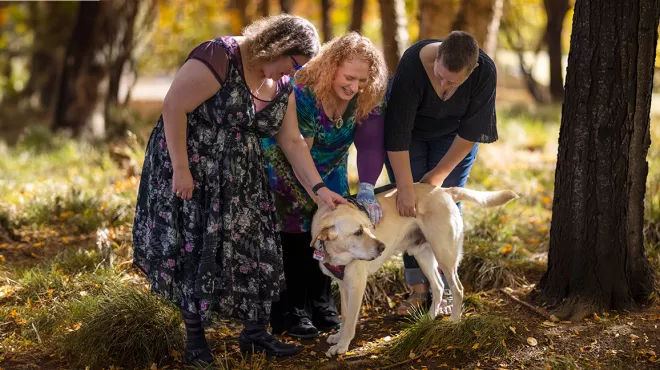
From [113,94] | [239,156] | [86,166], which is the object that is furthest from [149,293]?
[113,94]

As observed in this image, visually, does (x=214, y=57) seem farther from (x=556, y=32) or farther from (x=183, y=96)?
(x=556, y=32)

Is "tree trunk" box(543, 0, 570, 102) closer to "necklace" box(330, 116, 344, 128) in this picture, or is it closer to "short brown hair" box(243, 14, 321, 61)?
"necklace" box(330, 116, 344, 128)

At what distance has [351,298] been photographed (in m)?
4.24

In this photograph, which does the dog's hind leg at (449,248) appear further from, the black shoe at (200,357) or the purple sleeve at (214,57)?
the purple sleeve at (214,57)

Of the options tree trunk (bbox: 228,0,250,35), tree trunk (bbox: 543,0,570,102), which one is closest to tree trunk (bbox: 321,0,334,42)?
tree trunk (bbox: 228,0,250,35)

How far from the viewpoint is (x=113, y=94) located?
44.7ft

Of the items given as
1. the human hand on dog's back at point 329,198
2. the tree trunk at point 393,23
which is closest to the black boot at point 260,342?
the human hand on dog's back at point 329,198

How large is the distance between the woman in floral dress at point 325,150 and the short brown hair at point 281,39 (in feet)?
0.96

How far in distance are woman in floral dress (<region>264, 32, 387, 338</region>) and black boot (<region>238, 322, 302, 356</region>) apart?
0.34 metres

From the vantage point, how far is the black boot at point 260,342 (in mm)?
4207

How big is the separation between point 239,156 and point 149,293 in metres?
1.23

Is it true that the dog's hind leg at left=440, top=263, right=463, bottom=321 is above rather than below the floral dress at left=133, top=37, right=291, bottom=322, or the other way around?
below

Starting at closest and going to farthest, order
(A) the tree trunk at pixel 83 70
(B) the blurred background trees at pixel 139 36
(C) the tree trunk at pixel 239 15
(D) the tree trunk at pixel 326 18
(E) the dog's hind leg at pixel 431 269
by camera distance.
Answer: (E) the dog's hind leg at pixel 431 269
(B) the blurred background trees at pixel 139 36
(A) the tree trunk at pixel 83 70
(D) the tree trunk at pixel 326 18
(C) the tree trunk at pixel 239 15

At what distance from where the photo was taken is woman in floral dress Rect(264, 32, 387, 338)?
13.0 ft
